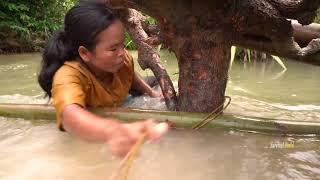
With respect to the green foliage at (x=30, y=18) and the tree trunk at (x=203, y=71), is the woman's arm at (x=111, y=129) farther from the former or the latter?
the green foliage at (x=30, y=18)

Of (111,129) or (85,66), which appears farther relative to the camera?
(85,66)

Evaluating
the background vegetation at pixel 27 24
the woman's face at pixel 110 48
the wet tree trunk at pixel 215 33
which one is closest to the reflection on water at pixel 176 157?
the wet tree trunk at pixel 215 33

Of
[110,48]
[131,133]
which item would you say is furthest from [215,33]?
[131,133]

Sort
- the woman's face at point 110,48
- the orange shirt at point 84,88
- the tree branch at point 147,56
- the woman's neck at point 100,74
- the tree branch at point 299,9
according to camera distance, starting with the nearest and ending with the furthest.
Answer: the orange shirt at point 84,88, the woman's face at point 110,48, the tree branch at point 299,9, the woman's neck at point 100,74, the tree branch at point 147,56

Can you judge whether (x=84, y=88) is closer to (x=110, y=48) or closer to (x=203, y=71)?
(x=110, y=48)

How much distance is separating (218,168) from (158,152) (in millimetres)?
347

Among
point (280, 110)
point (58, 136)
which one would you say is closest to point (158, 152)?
point (58, 136)

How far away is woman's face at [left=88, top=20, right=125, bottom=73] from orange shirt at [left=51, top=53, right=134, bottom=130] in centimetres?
12

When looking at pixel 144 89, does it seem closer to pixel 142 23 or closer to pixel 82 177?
pixel 142 23

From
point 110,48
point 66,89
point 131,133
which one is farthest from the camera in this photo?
point 110,48

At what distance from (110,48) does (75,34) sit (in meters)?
0.25

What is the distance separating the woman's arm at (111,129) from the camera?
1.26 meters

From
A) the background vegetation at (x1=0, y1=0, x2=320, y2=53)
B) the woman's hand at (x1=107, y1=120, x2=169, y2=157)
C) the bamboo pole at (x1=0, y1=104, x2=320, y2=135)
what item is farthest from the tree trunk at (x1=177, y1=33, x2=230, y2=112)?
the background vegetation at (x1=0, y1=0, x2=320, y2=53)

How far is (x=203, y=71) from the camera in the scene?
2713 mm
